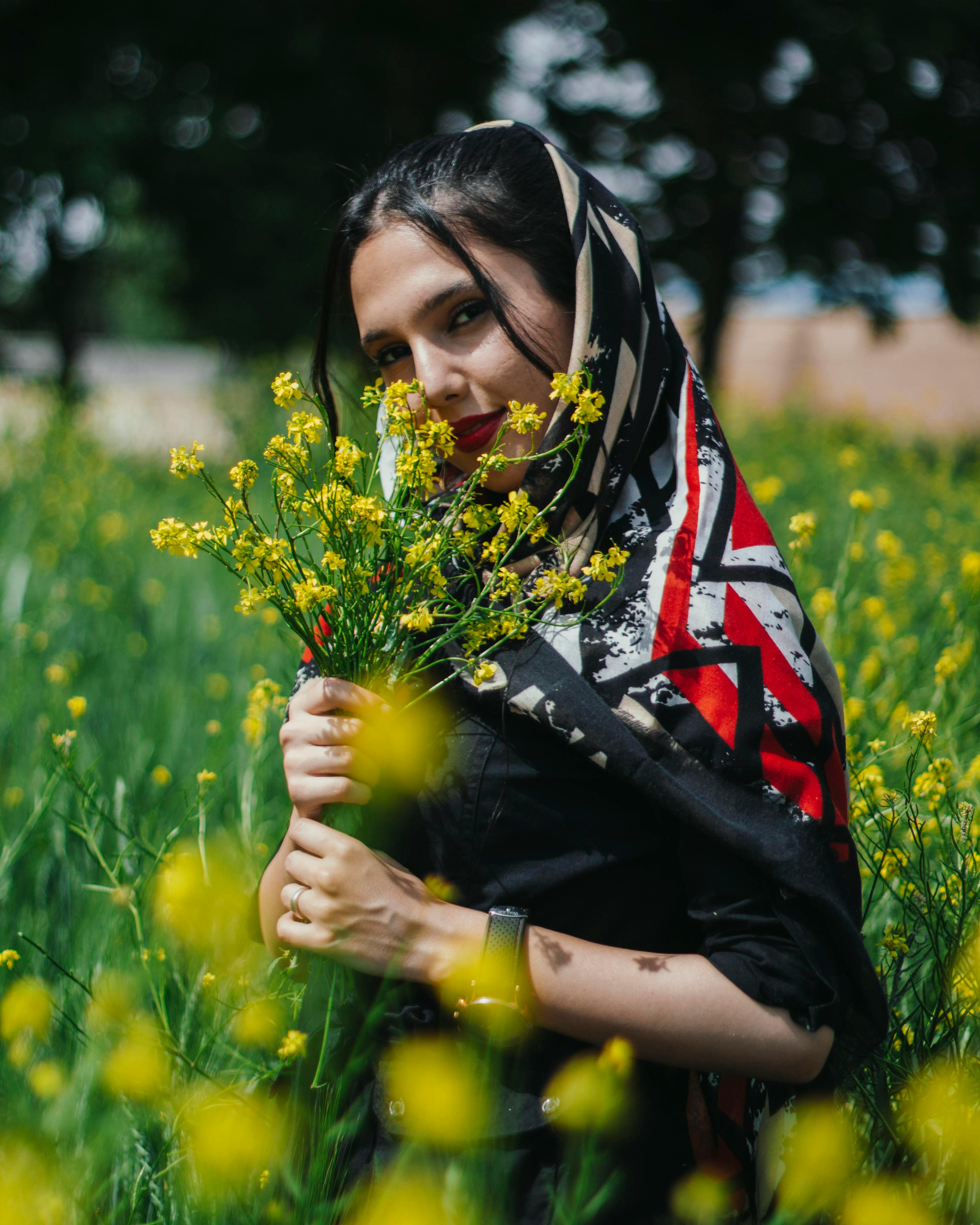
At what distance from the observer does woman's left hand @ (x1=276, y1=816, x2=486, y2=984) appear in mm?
1017

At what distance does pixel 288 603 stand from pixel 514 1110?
59 centimetres

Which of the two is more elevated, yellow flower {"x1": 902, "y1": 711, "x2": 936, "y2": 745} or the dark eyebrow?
the dark eyebrow

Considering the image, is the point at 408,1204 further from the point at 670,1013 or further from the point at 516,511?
the point at 516,511

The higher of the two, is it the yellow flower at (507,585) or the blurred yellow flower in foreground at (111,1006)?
the yellow flower at (507,585)

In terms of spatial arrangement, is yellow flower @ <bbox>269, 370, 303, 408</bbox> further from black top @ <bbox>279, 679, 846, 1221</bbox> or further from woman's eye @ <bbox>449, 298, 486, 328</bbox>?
black top @ <bbox>279, 679, 846, 1221</bbox>

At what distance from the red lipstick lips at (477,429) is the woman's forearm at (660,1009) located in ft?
1.81

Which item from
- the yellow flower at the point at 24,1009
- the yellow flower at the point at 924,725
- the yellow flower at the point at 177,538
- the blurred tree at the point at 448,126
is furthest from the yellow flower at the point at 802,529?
the blurred tree at the point at 448,126

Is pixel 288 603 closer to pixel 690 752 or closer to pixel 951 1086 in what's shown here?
pixel 690 752

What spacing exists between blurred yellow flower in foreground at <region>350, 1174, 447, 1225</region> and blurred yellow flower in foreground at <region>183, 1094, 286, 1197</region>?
102mm

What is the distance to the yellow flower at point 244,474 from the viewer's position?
97cm

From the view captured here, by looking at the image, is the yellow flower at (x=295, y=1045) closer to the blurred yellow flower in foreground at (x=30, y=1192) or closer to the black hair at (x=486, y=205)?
the blurred yellow flower in foreground at (x=30, y=1192)

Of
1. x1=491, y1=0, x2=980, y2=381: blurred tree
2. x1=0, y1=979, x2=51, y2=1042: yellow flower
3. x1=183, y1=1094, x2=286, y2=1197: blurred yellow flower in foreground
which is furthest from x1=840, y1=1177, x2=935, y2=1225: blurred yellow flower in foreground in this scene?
x1=491, y1=0, x2=980, y2=381: blurred tree

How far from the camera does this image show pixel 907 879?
133cm

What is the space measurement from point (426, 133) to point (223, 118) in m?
2.08
